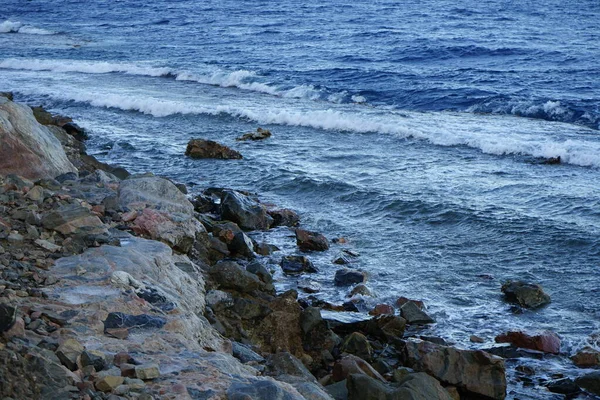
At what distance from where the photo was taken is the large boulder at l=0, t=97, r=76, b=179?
8.08m

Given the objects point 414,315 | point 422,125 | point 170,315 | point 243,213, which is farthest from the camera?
point 422,125

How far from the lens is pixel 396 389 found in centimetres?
555

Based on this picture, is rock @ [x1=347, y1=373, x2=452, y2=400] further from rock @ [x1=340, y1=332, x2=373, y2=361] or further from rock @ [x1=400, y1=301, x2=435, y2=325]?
rock @ [x1=400, y1=301, x2=435, y2=325]

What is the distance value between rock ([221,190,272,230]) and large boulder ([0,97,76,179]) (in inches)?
96.5

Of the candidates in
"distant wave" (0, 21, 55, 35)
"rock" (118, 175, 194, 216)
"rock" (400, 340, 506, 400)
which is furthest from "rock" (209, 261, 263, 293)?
"distant wave" (0, 21, 55, 35)

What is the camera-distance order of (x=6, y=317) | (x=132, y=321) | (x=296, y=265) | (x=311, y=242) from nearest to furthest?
1. (x=6, y=317)
2. (x=132, y=321)
3. (x=296, y=265)
4. (x=311, y=242)

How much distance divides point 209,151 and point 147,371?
1039 centimetres

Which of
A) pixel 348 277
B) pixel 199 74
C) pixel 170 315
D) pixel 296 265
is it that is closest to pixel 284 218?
pixel 296 265

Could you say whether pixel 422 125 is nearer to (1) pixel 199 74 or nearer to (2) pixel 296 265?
(2) pixel 296 265

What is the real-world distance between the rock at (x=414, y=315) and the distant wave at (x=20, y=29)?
32691 mm

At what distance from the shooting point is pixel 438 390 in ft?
19.0

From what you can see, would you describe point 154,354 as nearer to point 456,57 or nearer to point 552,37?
point 456,57

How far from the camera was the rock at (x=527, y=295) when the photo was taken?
8.33 metres

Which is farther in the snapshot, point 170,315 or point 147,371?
point 170,315
